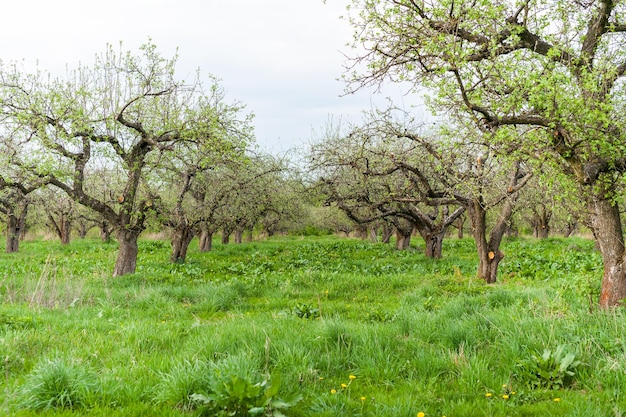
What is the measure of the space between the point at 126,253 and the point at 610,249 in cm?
1503

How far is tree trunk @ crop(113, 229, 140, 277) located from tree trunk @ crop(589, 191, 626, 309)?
14720 mm

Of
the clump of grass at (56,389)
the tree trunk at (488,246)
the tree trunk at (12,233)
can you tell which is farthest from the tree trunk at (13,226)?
the clump of grass at (56,389)

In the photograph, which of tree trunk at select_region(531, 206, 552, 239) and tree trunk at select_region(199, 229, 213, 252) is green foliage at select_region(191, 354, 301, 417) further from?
tree trunk at select_region(531, 206, 552, 239)

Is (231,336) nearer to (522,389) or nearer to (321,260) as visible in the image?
(522,389)

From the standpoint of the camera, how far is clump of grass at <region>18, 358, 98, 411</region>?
4.61m

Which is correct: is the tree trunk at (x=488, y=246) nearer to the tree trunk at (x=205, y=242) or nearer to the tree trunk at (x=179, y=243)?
the tree trunk at (x=179, y=243)

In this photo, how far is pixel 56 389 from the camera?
187 inches

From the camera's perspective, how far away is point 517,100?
23.8 feet

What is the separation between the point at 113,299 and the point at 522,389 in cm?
961

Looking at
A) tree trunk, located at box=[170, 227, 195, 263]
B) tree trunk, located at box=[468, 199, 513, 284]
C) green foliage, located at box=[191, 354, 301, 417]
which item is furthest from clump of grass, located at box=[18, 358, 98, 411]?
tree trunk, located at box=[170, 227, 195, 263]

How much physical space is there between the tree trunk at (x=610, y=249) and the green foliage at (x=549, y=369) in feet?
11.1

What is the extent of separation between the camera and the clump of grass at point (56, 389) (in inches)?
181

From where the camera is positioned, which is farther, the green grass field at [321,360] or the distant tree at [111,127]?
the distant tree at [111,127]

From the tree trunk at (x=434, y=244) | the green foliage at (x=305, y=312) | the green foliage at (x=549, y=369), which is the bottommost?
the green foliage at (x=305, y=312)
